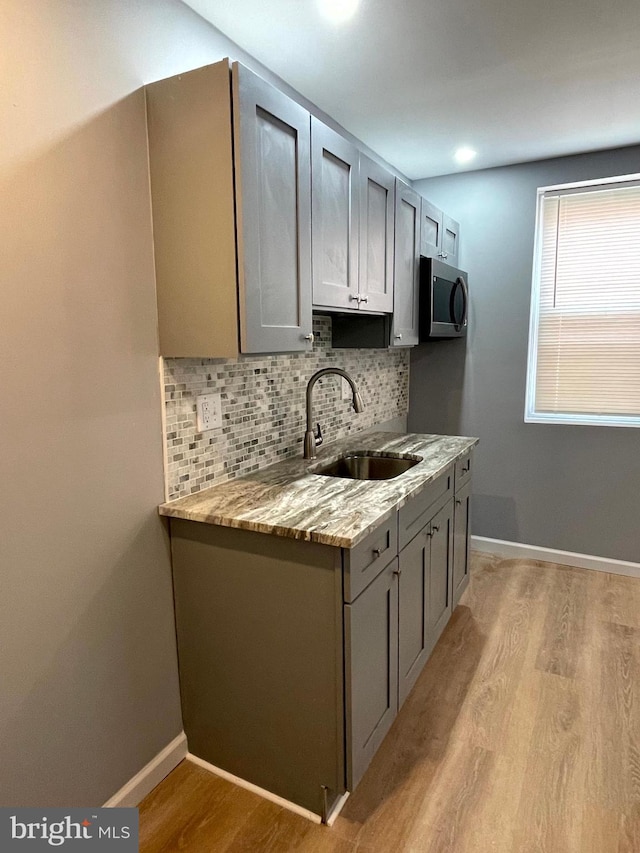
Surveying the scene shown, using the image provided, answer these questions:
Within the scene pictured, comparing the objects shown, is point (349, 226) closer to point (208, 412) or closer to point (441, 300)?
point (208, 412)

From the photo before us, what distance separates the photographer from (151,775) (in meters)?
1.74

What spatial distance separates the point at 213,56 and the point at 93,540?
1.63m

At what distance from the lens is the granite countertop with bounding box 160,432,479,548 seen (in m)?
1.50

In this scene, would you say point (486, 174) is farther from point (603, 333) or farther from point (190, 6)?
point (190, 6)

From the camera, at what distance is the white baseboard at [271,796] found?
5.40ft

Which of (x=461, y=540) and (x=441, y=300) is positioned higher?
(x=441, y=300)

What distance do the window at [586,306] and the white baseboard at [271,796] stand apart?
8.18 feet

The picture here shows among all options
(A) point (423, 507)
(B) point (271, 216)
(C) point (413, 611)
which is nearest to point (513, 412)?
(A) point (423, 507)

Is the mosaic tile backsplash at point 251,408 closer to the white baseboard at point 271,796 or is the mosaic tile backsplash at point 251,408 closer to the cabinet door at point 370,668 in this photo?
the cabinet door at point 370,668

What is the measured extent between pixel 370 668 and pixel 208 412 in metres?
1.00

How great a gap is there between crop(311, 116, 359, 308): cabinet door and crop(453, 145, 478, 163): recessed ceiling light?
1.22 metres

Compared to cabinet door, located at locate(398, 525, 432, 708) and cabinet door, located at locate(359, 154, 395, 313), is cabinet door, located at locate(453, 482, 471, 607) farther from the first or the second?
cabinet door, located at locate(359, 154, 395, 313)

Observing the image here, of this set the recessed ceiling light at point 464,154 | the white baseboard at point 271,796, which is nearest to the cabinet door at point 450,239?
the recessed ceiling light at point 464,154

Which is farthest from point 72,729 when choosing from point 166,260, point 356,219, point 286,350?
point 356,219
